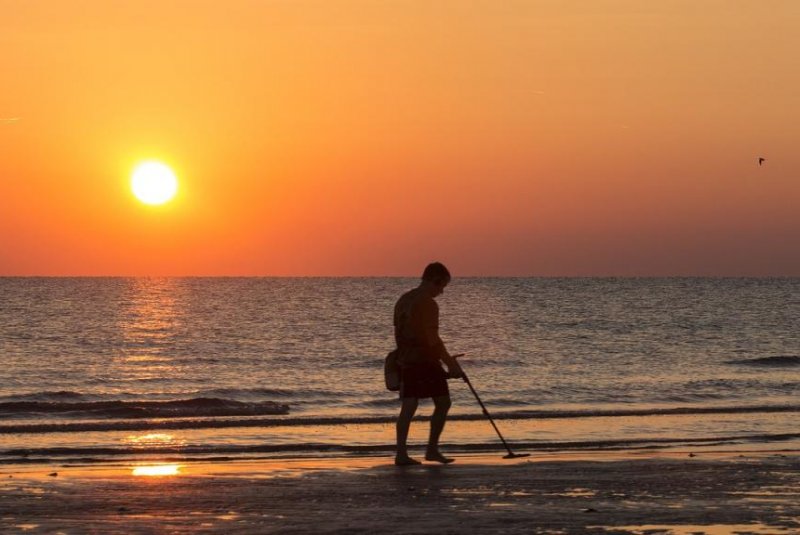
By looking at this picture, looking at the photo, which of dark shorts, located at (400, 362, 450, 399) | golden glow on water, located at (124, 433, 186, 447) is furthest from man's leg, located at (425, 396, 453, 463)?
golden glow on water, located at (124, 433, 186, 447)

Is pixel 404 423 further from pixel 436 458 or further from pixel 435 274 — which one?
pixel 435 274

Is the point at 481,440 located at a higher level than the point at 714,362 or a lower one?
lower

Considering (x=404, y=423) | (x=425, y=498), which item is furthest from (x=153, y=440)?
(x=425, y=498)

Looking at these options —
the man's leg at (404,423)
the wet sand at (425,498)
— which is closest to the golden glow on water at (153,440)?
the wet sand at (425,498)

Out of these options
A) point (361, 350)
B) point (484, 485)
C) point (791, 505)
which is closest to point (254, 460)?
point (484, 485)

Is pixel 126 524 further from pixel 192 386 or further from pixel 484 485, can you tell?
pixel 192 386

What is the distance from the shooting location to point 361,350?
48844 millimetres

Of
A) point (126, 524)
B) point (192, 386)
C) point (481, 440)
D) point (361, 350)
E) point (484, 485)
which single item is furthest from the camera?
point (361, 350)

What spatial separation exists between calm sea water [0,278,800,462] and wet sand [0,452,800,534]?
11.2ft

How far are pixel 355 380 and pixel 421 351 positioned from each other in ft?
72.3

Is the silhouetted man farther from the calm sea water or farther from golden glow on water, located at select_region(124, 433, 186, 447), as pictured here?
golden glow on water, located at select_region(124, 433, 186, 447)

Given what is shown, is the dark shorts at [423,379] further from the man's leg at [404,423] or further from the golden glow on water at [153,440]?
the golden glow on water at [153,440]

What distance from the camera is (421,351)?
→ 12.6m

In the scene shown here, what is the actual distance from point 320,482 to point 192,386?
23813mm
